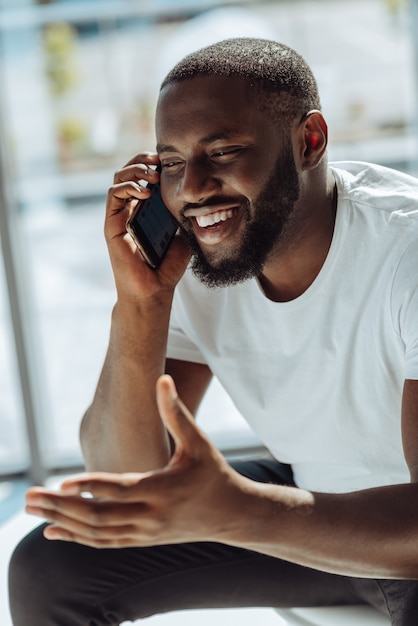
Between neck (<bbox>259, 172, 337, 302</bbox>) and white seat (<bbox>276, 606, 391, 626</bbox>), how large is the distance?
1.67ft

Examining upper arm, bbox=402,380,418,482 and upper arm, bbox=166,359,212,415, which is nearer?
upper arm, bbox=402,380,418,482

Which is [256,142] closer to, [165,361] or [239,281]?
[239,281]

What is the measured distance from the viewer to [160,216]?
1604 mm

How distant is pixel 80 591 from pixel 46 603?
0.05 metres

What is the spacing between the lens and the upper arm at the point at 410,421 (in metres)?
1.21

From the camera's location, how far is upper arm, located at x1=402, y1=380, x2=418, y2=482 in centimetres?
121

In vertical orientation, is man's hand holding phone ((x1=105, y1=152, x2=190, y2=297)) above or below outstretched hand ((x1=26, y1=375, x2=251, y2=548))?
above

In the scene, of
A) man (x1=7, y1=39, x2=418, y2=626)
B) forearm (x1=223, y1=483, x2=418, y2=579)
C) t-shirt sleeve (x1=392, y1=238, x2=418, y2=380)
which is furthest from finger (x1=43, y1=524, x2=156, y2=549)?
t-shirt sleeve (x1=392, y1=238, x2=418, y2=380)

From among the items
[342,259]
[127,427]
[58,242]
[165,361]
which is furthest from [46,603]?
[58,242]

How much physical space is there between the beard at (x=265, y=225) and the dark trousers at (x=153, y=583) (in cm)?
45

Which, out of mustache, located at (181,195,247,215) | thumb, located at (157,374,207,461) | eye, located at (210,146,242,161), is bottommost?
thumb, located at (157,374,207,461)

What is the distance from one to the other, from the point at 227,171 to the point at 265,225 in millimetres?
104

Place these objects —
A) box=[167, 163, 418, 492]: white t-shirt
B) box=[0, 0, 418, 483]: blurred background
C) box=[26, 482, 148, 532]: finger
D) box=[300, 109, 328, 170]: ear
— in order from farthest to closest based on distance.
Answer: box=[0, 0, 418, 483]: blurred background
box=[300, 109, 328, 170]: ear
box=[167, 163, 418, 492]: white t-shirt
box=[26, 482, 148, 532]: finger

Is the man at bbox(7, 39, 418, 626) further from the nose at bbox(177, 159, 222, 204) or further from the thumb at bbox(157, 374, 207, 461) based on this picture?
the thumb at bbox(157, 374, 207, 461)
